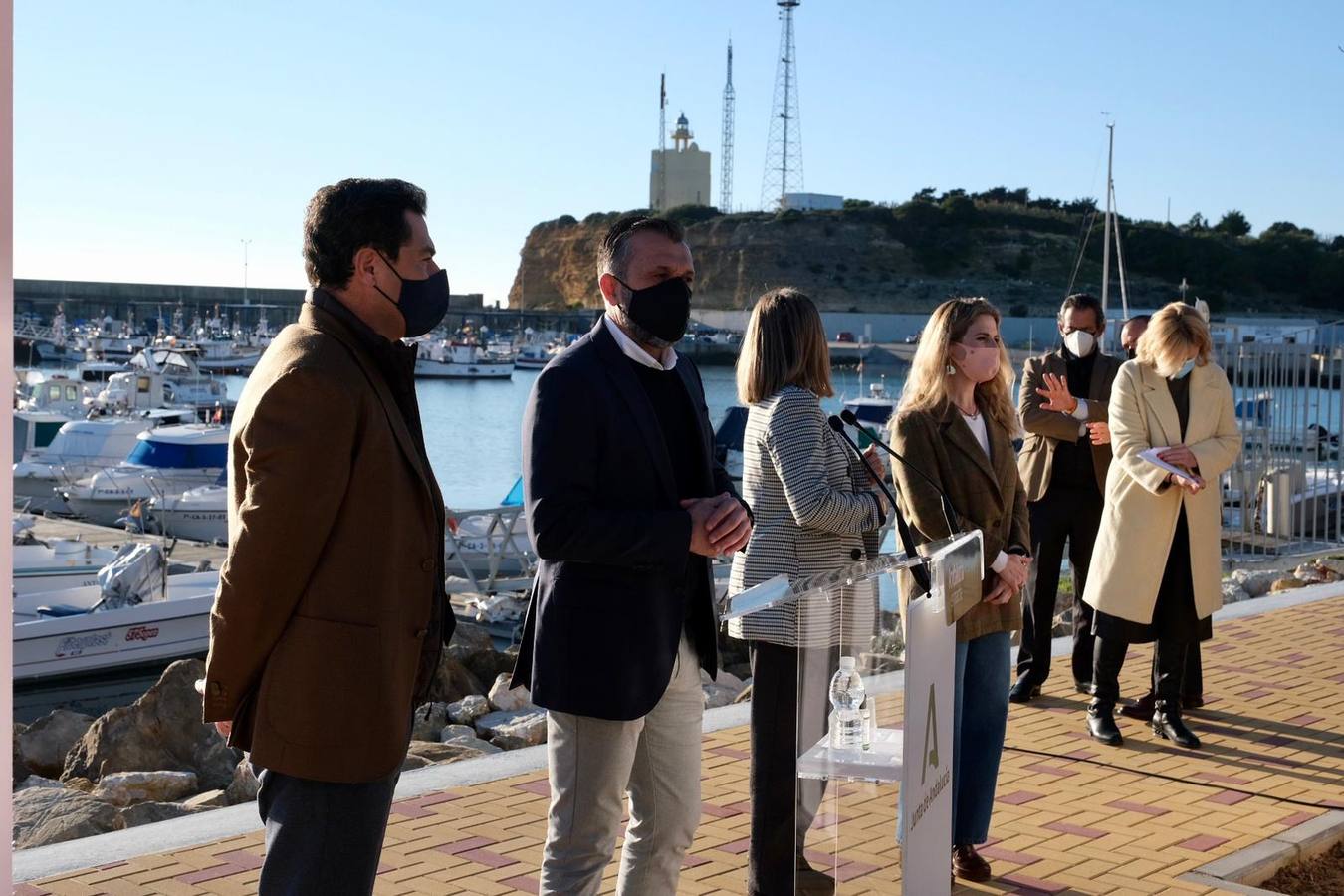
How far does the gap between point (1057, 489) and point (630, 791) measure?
4296mm

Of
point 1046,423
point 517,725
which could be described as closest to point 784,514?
point 1046,423

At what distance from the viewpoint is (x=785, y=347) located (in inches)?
169

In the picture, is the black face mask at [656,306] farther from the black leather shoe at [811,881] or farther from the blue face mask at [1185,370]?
the blue face mask at [1185,370]

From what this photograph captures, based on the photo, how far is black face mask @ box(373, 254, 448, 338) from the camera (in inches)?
117

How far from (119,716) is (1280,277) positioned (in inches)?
3951

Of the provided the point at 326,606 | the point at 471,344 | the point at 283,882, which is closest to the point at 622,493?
the point at 326,606

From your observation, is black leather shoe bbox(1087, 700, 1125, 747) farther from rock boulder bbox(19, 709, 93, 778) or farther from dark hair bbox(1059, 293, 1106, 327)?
rock boulder bbox(19, 709, 93, 778)

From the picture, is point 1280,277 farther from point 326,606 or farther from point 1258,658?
point 326,606

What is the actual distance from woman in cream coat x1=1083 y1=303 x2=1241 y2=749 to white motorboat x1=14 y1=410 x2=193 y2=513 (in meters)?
28.5

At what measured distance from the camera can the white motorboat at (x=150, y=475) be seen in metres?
30.0

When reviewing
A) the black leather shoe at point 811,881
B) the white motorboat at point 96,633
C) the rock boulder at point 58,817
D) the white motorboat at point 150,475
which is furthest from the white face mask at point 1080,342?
the white motorboat at point 150,475

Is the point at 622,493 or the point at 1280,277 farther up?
the point at 1280,277

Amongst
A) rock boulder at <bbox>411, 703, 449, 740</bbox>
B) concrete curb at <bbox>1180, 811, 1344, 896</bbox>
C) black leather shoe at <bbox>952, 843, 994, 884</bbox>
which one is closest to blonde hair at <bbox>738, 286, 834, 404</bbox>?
black leather shoe at <bbox>952, 843, 994, 884</bbox>

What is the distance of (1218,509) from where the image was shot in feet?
21.6
